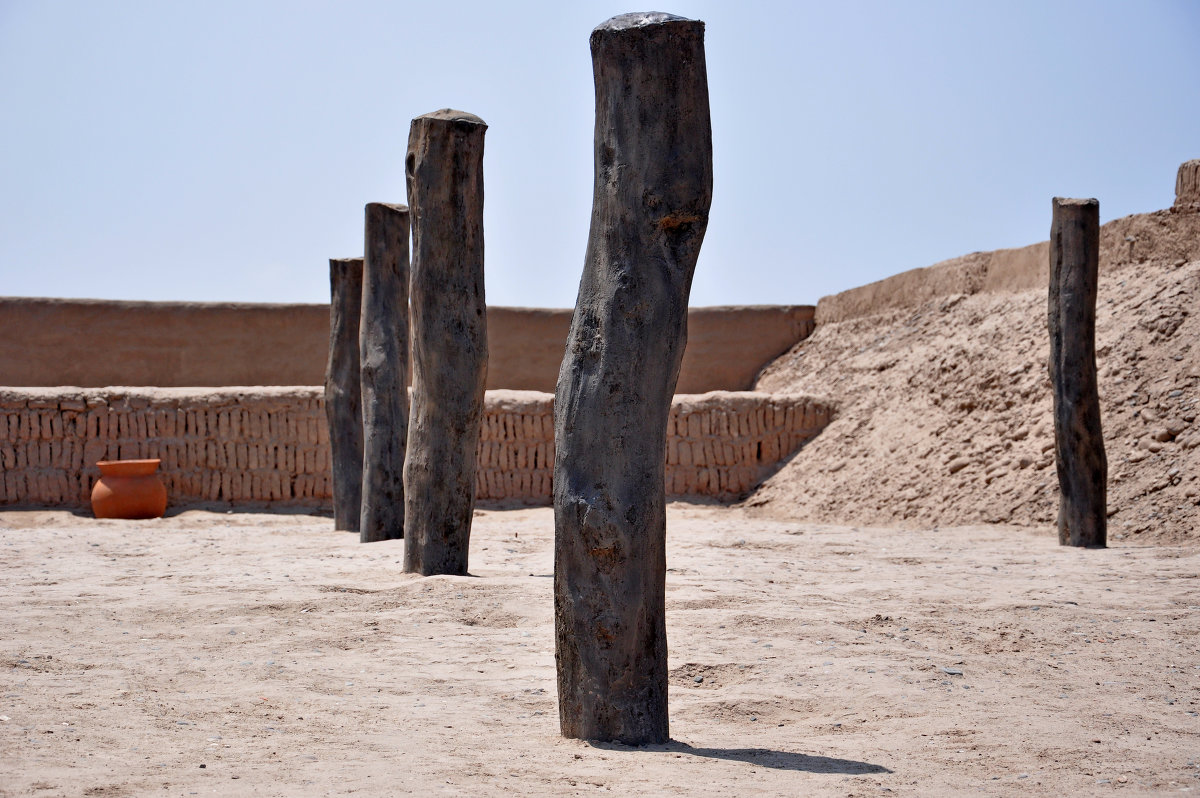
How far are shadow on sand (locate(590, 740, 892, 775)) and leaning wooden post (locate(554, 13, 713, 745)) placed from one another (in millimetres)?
54

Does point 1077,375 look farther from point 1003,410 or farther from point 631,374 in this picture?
point 631,374

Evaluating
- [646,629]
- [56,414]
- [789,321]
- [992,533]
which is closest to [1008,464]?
[992,533]

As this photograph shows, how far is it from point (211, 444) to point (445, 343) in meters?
5.95

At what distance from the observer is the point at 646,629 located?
3.51 metres

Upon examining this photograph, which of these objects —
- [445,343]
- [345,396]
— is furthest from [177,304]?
[445,343]

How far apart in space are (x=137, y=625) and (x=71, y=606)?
0.64 metres

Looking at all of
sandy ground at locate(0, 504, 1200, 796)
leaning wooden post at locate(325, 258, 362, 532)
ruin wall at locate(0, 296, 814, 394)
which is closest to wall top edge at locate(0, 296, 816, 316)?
ruin wall at locate(0, 296, 814, 394)

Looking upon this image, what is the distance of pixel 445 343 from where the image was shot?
21.6 ft

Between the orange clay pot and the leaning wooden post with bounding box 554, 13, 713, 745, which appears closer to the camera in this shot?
the leaning wooden post with bounding box 554, 13, 713, 745

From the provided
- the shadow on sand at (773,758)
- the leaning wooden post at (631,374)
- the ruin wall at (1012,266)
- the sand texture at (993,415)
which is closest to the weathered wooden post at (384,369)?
the sand texture at (993,415)

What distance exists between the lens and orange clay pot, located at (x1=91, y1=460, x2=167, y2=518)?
1099cm

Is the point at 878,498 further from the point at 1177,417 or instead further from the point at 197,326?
the point at 197,326

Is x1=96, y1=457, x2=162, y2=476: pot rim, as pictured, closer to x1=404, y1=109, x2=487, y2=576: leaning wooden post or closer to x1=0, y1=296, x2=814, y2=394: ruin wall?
x1=0, y1=296, x2=814, y2=394: ruin wall

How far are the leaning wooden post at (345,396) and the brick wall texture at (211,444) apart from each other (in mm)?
1940
